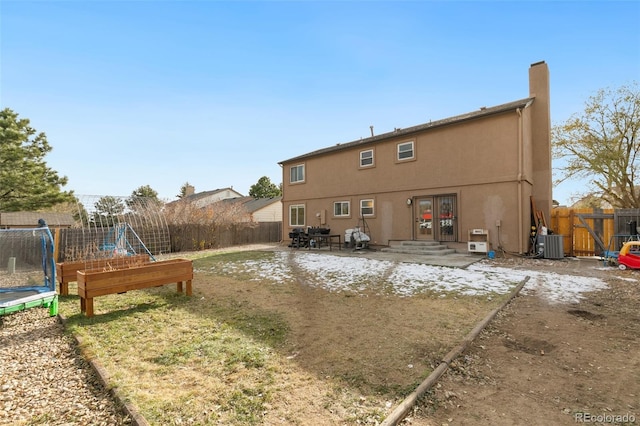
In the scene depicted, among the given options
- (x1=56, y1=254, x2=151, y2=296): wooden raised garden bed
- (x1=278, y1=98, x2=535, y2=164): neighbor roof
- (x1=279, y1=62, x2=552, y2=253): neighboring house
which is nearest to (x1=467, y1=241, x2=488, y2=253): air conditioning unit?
(x1=279, y1=62, x2=552, y2=253): neighboring house

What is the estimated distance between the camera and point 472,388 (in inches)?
108

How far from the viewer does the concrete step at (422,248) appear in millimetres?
11490

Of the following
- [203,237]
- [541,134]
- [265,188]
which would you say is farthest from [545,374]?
[265,188]

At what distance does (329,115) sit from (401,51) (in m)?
5.72

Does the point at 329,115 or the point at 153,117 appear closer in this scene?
the point at 153,117

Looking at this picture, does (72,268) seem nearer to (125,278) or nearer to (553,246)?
(125,278)

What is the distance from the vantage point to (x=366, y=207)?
1495cm

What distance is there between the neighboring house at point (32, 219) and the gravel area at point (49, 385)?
26.2m

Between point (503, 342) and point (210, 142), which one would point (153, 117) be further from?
point (503, 342)

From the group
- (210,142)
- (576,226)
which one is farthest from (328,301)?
(210,142)

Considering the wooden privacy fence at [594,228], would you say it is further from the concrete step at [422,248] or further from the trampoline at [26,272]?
the trampoline at [26,272]

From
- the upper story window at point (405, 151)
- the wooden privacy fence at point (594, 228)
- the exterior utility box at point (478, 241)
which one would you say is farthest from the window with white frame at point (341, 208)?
the wooden privacy fence at point (594, 228)

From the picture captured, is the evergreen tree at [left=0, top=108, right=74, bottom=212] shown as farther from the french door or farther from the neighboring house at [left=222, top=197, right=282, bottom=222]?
the french door

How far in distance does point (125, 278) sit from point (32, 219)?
3156 centimetres
